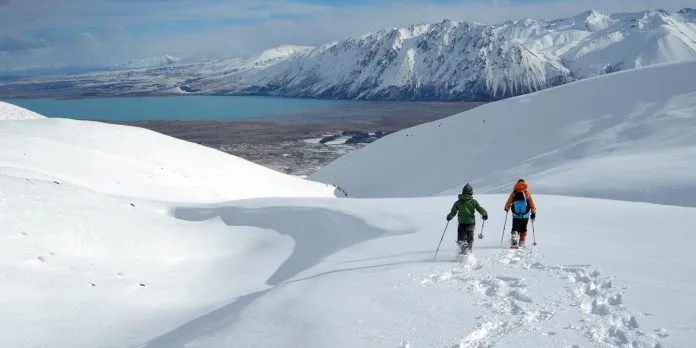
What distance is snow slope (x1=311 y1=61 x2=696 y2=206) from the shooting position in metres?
21.5

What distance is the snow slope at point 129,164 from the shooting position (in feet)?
70.6

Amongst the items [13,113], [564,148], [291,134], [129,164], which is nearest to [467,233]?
[129,164]

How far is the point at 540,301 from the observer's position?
7398 mm

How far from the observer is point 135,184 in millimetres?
23016

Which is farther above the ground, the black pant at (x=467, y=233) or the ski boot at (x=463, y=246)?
the black pant at (x=467, y=233)

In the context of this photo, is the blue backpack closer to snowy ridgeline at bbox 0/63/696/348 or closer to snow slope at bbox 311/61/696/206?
snowy ridgeline at bbox 0/63/696/348

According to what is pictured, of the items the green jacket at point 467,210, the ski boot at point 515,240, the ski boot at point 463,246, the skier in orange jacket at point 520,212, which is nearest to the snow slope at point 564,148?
the skier in orange jacket at point 520,212

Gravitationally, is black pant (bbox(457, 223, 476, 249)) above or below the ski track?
above

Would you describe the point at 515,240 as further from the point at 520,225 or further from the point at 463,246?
the point at 463,246

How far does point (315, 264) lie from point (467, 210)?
12.5 ft

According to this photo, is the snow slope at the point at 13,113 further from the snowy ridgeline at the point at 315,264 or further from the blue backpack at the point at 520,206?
the blue backpack at the point at 520,206

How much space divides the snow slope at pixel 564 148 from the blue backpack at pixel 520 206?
1017 cm

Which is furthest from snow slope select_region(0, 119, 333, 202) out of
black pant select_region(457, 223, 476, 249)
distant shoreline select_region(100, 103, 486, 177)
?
distant shoreline select_region(100, 103, 486, 177)

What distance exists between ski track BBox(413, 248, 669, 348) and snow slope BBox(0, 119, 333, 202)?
15.9 m
